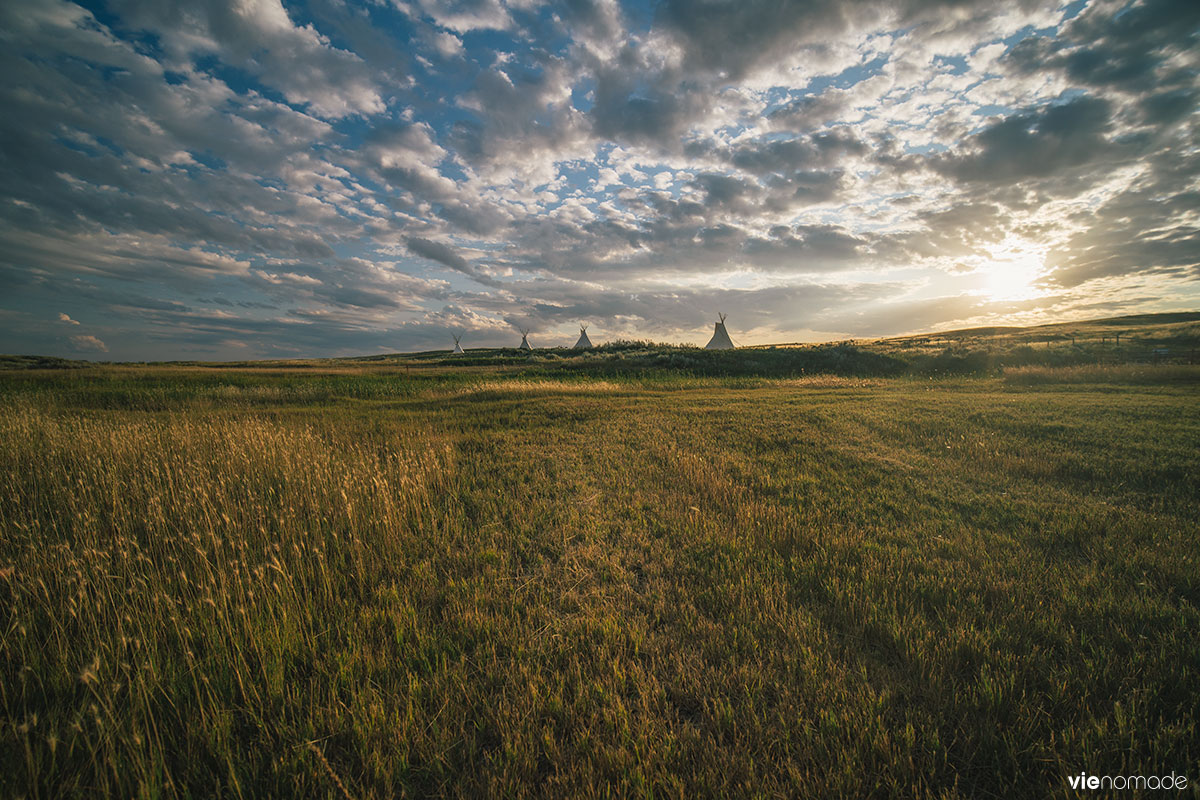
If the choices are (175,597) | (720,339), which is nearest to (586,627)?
(175,597)

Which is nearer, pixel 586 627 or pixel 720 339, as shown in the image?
pixel 586 627

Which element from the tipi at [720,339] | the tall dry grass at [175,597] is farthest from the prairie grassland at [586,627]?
the tipi at [720,339]

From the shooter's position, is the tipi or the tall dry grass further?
the tipi

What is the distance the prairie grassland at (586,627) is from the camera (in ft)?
7.94

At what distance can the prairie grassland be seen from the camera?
242cm

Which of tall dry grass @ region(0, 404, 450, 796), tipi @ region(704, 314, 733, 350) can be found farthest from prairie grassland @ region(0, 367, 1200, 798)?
tipi @ region(704, 314, 733, 350)

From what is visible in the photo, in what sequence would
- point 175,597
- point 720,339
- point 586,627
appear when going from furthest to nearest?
point 720,339 < point 175,597 < point 586,627

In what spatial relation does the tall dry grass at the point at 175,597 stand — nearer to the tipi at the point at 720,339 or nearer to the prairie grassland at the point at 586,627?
the prairie grassland at the point at 586,627

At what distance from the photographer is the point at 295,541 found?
4.72 m

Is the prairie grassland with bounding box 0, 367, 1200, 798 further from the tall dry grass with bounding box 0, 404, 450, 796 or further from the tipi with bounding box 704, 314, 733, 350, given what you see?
the tipi with bounding box 704, 314, 733, 350

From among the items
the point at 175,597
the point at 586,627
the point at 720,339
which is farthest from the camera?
the point at 720,339

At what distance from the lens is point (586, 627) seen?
144 inches

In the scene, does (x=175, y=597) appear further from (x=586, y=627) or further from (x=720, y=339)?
(x=720, y=339)

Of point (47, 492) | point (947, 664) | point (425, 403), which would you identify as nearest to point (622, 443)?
point (947, 664)
